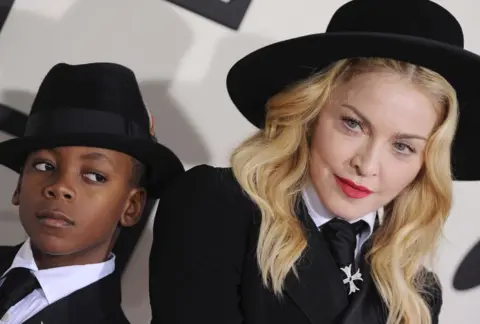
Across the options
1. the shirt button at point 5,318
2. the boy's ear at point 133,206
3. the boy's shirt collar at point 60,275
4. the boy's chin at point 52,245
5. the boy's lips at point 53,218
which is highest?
the boy's ear at point 133,206

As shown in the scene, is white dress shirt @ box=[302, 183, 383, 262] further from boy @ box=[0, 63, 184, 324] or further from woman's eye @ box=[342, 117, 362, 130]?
boy @ box=[0, 63, 184, 324]

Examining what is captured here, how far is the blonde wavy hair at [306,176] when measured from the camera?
2.97 ft


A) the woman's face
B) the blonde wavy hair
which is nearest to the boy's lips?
the blonde wavy hair

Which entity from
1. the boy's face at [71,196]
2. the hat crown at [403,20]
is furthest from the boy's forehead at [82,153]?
the hat crown at [403,20]

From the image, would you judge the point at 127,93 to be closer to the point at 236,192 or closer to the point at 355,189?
the point at 236,192

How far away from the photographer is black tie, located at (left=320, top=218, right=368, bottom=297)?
95cm

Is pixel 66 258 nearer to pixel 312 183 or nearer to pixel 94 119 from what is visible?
pixel 94 119

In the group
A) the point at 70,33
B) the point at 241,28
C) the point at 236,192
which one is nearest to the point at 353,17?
the point at 236,192

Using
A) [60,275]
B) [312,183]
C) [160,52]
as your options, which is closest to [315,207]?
[312,183]

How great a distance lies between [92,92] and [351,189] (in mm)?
390

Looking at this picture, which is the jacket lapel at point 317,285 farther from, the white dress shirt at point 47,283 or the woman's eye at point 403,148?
the white dress shirt at point 47,283

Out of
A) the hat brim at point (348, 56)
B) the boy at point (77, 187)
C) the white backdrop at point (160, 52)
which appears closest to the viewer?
the hat brim at point (348, 56)

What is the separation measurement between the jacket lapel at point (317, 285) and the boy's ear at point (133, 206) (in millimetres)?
250

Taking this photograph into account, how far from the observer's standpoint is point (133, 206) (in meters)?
1.01
